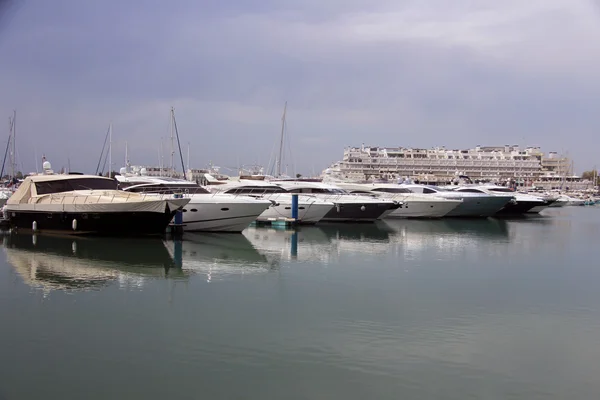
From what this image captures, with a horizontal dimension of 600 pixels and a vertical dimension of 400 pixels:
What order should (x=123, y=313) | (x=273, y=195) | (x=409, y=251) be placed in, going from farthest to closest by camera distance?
1. (x=273, y=195)
2. (x=409, y=251)
3. (x=123, y=313)

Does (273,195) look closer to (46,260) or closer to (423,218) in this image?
(423,218)

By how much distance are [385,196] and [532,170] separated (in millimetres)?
94032

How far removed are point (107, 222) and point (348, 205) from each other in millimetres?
16011

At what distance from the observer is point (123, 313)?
38.3 feet

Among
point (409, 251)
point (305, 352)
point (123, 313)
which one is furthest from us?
point (409, 251)

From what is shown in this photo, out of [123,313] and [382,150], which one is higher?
[382,150]

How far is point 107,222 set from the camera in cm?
2253

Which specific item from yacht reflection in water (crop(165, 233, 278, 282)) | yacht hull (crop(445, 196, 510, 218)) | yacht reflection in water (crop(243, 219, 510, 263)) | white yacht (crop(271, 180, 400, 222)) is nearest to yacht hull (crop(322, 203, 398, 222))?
white yacht (crop(271, 180, 400, 222))

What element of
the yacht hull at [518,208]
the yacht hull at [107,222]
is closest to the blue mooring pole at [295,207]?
the yacht hull at [107,222]

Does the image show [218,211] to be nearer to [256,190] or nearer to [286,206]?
[286,206]

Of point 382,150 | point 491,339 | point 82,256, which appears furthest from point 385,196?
point 382,150

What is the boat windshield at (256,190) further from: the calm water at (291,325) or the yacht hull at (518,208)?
the yacht hull at (518,208)

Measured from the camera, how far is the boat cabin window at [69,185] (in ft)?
79.7

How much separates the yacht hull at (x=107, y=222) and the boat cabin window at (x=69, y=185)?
107cm
